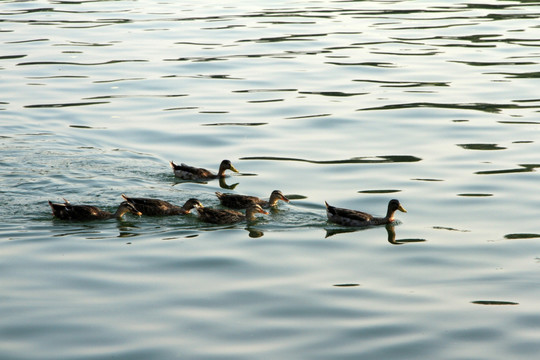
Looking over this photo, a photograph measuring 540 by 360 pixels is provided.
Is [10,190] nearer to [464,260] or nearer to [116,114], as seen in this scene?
[116,114]

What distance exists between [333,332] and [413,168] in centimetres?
658

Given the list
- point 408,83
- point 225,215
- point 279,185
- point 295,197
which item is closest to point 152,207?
point 225,215

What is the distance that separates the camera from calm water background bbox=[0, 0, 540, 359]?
30.7 feet

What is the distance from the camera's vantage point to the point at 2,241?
1205 centimetres

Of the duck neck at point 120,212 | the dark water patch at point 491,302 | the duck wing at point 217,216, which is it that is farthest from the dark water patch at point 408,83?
the dark water patch at point 491,302

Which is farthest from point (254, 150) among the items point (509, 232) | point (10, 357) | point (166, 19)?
point (166, 19)

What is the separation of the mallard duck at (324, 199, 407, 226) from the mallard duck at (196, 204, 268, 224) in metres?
1.01

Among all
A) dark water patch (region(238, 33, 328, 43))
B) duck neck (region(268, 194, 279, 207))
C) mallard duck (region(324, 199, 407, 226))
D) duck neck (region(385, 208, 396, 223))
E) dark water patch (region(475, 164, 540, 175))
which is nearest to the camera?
mallard duck (region(324, 199, 407, 226))

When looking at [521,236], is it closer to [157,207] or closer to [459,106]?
[157,207]

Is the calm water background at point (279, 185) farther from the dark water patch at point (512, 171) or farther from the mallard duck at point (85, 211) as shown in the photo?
the mallard duck at point (85, 211)

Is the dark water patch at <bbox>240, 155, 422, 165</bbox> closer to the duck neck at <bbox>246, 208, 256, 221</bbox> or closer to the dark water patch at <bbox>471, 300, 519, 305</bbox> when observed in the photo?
the duck neck at <bbox>246, 208, 256, 221</bbox>

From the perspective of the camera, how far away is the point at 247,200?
44.8 ft

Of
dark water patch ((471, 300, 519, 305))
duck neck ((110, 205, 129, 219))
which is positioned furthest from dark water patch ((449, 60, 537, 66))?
dark water patch ((471, 300, 519, 305))

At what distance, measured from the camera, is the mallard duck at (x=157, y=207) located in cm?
1329
